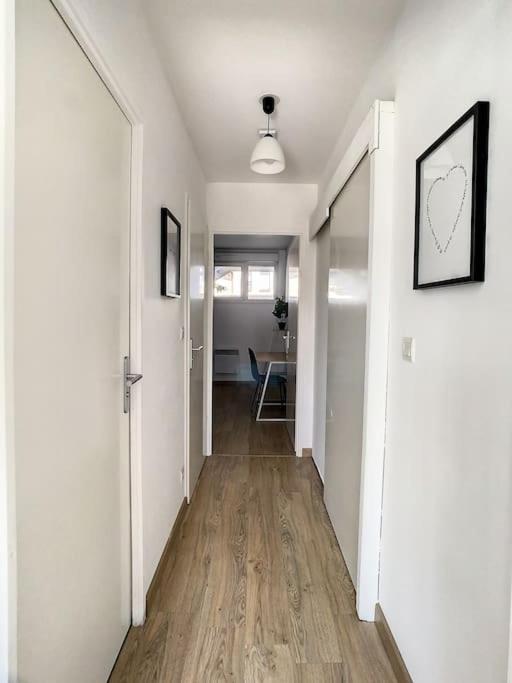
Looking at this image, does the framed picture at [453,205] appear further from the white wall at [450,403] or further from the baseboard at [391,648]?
the baseboard at [391,648]

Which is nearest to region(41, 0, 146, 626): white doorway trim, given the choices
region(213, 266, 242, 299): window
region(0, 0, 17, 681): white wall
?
region(0, 0, 17, 681): white wall

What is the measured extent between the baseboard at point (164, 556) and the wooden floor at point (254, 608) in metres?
0.02

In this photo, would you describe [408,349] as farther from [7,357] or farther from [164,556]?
[164,556]

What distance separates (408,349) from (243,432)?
294 cm

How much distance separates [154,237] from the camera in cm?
163

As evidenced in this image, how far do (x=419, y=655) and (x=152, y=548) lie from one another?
1085mm

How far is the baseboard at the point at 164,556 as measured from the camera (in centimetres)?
161

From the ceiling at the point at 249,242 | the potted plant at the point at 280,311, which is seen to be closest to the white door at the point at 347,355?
the potted plant at the point at 280,311

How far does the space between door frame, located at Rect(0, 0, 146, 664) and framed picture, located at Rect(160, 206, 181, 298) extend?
301 mm

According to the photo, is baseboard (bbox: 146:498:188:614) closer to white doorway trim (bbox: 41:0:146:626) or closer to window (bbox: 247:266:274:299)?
white doorway trim (bbox: 41:0:146:626)

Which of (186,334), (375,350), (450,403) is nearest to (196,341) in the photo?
(186,334)

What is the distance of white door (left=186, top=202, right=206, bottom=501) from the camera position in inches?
96.0

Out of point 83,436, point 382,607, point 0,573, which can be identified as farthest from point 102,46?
point 382,607

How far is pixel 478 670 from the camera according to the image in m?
0.86
